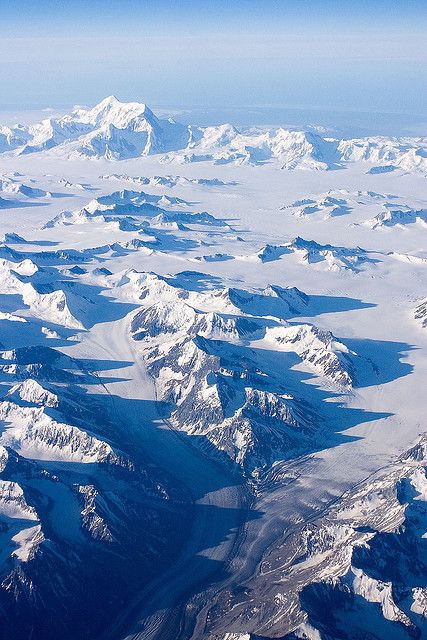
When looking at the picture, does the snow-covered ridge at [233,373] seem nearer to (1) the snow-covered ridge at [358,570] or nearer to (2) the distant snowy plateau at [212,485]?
(2) the distant snowy plateau at [212,485]

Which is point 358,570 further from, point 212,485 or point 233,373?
point 233,373

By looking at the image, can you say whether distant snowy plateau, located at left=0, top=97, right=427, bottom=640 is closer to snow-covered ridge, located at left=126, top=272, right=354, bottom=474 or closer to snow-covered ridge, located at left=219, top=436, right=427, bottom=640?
snow-covered ridge, located at left=219, top=436, right=427, bottom=640

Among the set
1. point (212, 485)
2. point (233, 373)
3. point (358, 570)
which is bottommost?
point (212, 485)

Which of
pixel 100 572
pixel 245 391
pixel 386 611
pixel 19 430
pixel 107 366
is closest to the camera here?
pixel 386 611

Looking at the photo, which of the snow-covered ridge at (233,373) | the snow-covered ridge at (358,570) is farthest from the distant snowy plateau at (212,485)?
the snow-covered ridge at (233,373)

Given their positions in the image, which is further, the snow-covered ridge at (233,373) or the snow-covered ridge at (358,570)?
the snow-covered ridge at (233,373)

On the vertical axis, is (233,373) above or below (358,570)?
below

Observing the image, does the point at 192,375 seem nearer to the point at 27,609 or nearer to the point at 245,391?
the point at 245,391

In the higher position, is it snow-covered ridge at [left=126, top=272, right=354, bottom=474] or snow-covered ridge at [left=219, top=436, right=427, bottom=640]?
snow-covered ridge at [left=219, top=436, right=427, bottom=640]

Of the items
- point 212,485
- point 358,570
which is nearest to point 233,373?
point 212,485

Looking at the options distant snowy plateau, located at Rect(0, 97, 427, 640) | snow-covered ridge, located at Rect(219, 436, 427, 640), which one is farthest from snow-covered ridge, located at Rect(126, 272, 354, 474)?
snow-covered ridge, located at Rect(219, 436, 427, 640)

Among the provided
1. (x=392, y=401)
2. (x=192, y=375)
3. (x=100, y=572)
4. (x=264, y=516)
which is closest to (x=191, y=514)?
(x=264, y=516)
